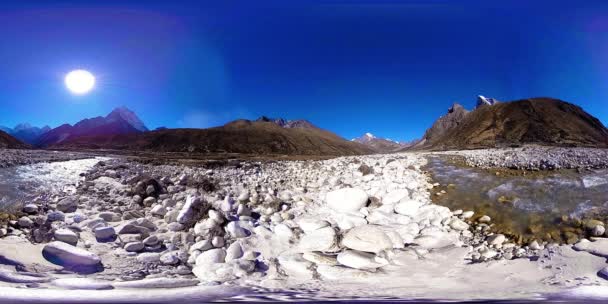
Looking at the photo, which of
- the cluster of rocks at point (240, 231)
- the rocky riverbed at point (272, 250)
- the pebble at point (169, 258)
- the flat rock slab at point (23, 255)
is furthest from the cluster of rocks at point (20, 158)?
the pebble at point (169, 258)

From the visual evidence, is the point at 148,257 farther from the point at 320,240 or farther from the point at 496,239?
the point at 496,239

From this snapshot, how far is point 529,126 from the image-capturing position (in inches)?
6161

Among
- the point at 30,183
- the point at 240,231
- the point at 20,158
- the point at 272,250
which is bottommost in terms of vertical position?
the point at 272,250

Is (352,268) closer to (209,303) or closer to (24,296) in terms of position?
(209,303)

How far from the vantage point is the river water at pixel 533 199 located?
32.0ft

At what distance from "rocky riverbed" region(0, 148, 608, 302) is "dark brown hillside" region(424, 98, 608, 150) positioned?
136221mm

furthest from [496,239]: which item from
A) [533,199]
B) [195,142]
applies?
[195,142]

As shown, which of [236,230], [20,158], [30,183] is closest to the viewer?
[236,230]

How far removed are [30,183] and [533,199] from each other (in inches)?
730

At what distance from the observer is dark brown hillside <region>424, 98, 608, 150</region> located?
475 ft

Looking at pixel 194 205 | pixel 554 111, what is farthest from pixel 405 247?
pixel 554 111

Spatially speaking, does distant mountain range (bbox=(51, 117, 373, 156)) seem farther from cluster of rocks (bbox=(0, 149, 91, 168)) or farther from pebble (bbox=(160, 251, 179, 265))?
pebble (bbox=(160, 251, 179, 265))

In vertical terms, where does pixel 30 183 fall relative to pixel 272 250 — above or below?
above

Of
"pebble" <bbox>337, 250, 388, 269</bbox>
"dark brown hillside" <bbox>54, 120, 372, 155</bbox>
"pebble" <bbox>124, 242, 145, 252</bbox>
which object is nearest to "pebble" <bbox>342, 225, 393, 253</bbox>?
"pebble" <bbox>337, 250, 388, 269</bbox>
